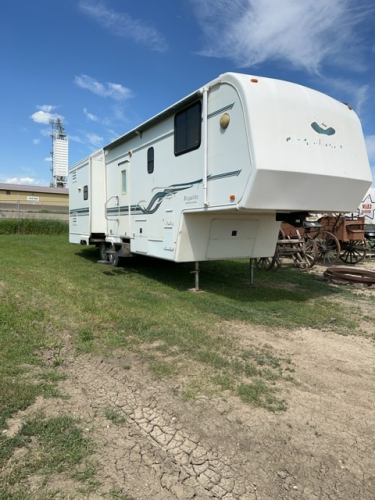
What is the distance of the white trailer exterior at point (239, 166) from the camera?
16.7ft

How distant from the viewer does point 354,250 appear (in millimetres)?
12477

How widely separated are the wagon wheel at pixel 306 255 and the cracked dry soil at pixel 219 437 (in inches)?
272

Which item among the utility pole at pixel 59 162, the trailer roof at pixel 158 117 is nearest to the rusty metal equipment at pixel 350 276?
the trailer roof at pixel 158 117

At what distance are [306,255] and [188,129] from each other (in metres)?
5.86

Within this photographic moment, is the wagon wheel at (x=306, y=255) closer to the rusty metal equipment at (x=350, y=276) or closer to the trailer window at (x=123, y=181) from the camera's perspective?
the rusty metal equipment at (x=350, y=276)

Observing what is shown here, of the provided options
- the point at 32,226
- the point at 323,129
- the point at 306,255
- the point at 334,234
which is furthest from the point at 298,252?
the point at 32,226

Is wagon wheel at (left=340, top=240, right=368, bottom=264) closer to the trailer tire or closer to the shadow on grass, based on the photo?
the shadow on grass

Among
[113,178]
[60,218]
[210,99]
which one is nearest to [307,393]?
[210,99]

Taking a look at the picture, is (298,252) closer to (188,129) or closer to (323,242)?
(323,242)

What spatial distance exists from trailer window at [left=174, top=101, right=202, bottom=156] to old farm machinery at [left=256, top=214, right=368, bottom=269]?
462cm

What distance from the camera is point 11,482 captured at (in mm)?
2100

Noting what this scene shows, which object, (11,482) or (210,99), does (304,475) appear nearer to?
(11,482)

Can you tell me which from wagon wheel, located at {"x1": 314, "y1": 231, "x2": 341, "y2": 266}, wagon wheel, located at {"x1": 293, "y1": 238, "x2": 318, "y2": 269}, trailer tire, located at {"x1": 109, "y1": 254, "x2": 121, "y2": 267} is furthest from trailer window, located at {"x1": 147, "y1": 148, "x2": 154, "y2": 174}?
wagon wheel, located at {"x1": 314, "y1": 231, "x2": 341, "y2": 266}

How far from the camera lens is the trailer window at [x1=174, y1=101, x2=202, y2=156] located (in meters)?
6.10
